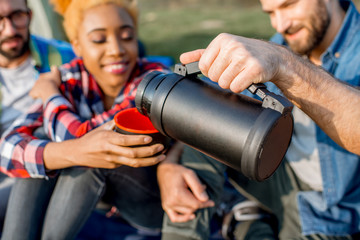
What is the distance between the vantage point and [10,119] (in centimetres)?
204

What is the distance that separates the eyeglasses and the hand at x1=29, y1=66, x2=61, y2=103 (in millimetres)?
532

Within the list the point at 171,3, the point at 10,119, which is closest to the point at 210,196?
the point at 10,119

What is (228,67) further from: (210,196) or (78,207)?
(78,207)

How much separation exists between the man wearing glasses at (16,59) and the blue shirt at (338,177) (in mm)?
1727

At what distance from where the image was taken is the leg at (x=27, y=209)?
1370 millimetres

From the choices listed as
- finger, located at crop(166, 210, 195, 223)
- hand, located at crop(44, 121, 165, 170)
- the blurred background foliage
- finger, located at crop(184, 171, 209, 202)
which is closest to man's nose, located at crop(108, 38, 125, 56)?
hand, located at crop(44, 121, 165, 170)

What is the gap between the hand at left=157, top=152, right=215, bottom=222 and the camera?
133cm

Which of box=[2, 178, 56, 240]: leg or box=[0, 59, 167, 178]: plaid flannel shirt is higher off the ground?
box=[0, 59, 167, 178]: plaid flannel shirt

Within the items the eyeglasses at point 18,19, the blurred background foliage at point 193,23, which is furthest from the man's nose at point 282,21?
the blurred background foliage at point 193,23

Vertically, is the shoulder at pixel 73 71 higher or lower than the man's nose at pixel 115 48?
lower

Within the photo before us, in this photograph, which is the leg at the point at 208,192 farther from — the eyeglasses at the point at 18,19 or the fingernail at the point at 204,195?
the eyeglasses at the point at 18,19

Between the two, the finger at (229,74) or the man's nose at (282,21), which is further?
the man's nose at (282,21)

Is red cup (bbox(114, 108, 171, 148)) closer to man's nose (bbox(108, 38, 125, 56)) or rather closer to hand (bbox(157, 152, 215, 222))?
hand (bbox(157, 152, 215, 222))

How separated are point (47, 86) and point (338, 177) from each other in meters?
1.42
